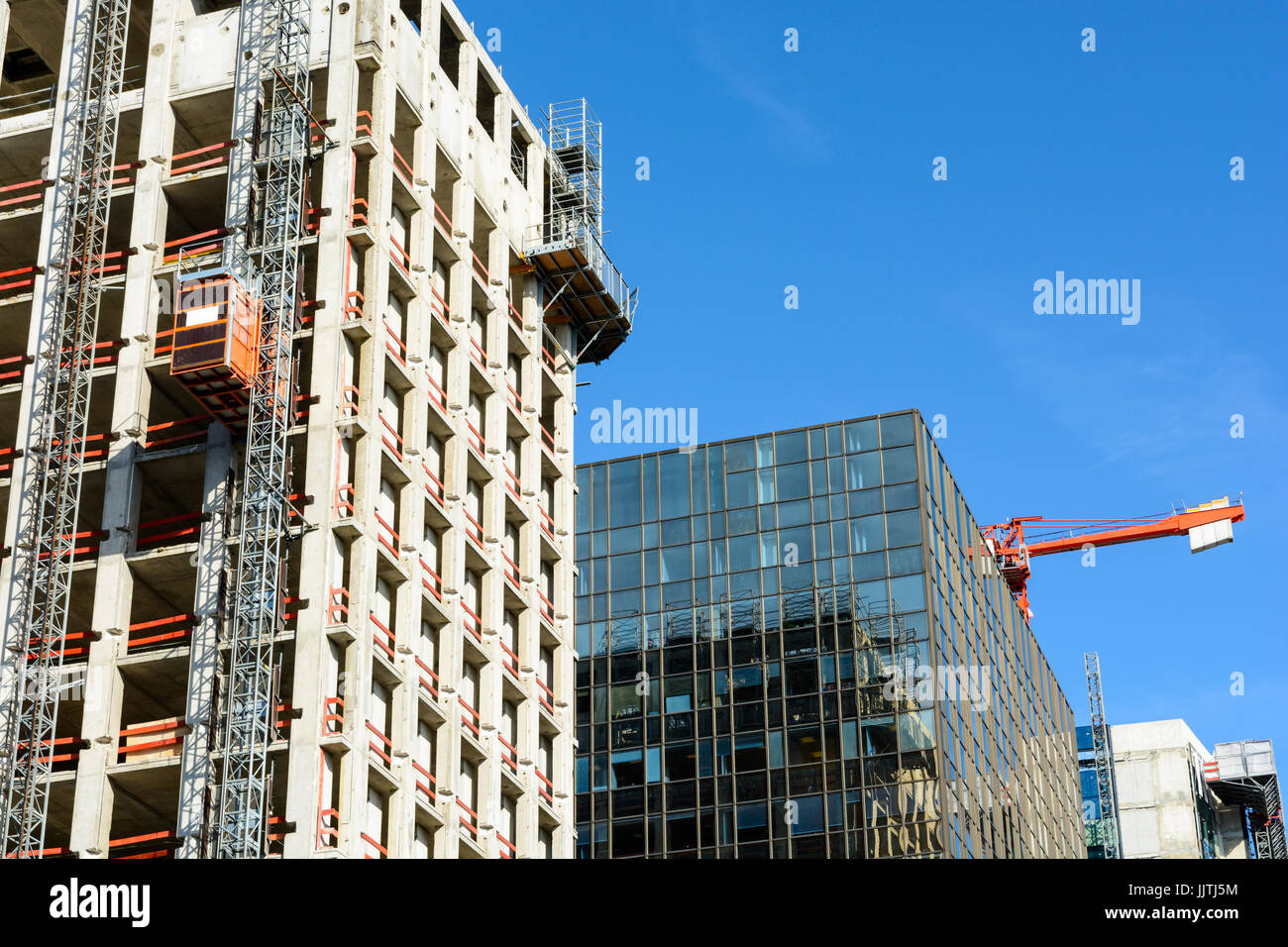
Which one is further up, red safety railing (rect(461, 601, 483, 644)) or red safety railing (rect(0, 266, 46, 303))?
red safety railing (rect(0, 266, 46, 303))

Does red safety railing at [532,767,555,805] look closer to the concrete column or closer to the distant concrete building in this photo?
the concrete column

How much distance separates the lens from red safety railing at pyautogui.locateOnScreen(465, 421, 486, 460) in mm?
71875

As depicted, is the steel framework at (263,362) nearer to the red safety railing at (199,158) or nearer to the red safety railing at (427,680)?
the red safety railing at (199,158)

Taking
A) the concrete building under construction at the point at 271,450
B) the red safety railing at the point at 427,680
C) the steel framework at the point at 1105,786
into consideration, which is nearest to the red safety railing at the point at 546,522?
the concrete building under construction at the point at 271,450

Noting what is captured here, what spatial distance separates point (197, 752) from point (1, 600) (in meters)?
10.3

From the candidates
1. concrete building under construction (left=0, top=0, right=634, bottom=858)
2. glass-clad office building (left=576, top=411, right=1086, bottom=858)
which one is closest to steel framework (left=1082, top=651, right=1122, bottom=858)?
glass-clad office building (left=576, top=411, right=1086, bottom=858)

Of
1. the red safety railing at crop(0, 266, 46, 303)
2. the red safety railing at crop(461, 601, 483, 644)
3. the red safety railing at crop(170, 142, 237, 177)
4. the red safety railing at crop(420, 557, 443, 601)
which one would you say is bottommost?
the red safety railing at crop(461, 601, 483, 644)

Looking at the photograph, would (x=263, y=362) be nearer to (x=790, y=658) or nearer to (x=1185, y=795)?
(x=790, y=658)

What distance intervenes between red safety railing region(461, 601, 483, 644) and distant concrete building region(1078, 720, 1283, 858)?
112 metres

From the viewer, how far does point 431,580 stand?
66.1 meters

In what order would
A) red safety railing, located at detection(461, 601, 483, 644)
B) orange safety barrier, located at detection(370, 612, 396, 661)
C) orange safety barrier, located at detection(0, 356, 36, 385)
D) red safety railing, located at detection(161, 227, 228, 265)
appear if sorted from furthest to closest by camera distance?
red safety railing, located at detection(461, 601, 483, 644) → orange safety barrier, located at detection(0, 356, 36, 385) → red safety railing, located at detection(161, 227, 228, 265) → orange safety barrier, located at detection(370, 612, 396, 661)

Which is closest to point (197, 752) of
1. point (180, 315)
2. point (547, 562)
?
point (180, 315)

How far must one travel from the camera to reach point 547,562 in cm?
Answer: 7819

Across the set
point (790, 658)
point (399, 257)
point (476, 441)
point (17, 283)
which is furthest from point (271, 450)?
point (790, 658)
